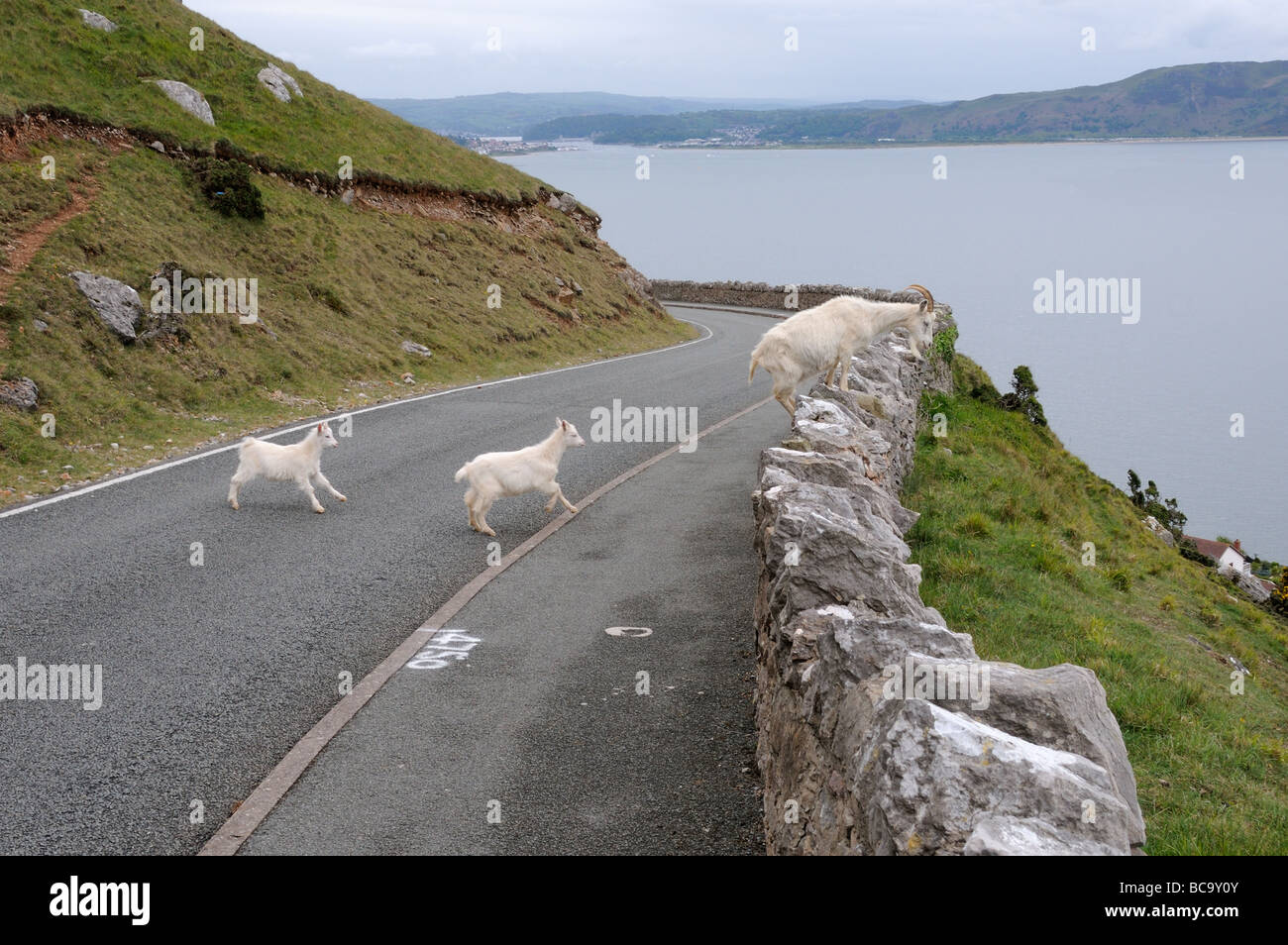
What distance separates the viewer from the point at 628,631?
30.7 feet

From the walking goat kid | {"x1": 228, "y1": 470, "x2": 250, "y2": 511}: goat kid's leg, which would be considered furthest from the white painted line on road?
the walking goat kid

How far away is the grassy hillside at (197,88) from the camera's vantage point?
2747cm

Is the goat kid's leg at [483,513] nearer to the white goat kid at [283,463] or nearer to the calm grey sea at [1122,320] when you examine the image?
the white goat kid at [283,463]

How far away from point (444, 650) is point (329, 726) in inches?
64.7

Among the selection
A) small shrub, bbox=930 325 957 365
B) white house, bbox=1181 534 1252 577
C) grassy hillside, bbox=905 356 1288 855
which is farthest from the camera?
white house, bbox=1181 534 1252 577

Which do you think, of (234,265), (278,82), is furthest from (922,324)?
(278,82)

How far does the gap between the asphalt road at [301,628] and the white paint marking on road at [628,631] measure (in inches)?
5.6

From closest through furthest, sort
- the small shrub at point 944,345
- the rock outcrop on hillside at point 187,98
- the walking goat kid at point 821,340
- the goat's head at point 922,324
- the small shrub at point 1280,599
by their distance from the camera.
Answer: the walking goat kid at point 821,340
the goat's head at point 922,324
the small shrub at point 1280,599
the small shrub at point 944,345
the rock outcrop on hillside at point 187,98

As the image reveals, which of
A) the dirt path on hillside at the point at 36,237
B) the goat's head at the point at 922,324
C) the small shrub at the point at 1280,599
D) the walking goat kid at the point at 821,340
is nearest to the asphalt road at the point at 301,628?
the walking goat kid at the point at 821,340

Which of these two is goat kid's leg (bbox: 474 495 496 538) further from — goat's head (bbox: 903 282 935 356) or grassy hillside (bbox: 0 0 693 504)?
goat's head (bbox: 903 282 935 356)

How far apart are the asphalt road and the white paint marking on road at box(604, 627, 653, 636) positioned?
0.14 metres

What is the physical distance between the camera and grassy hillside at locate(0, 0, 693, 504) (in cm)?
1816
